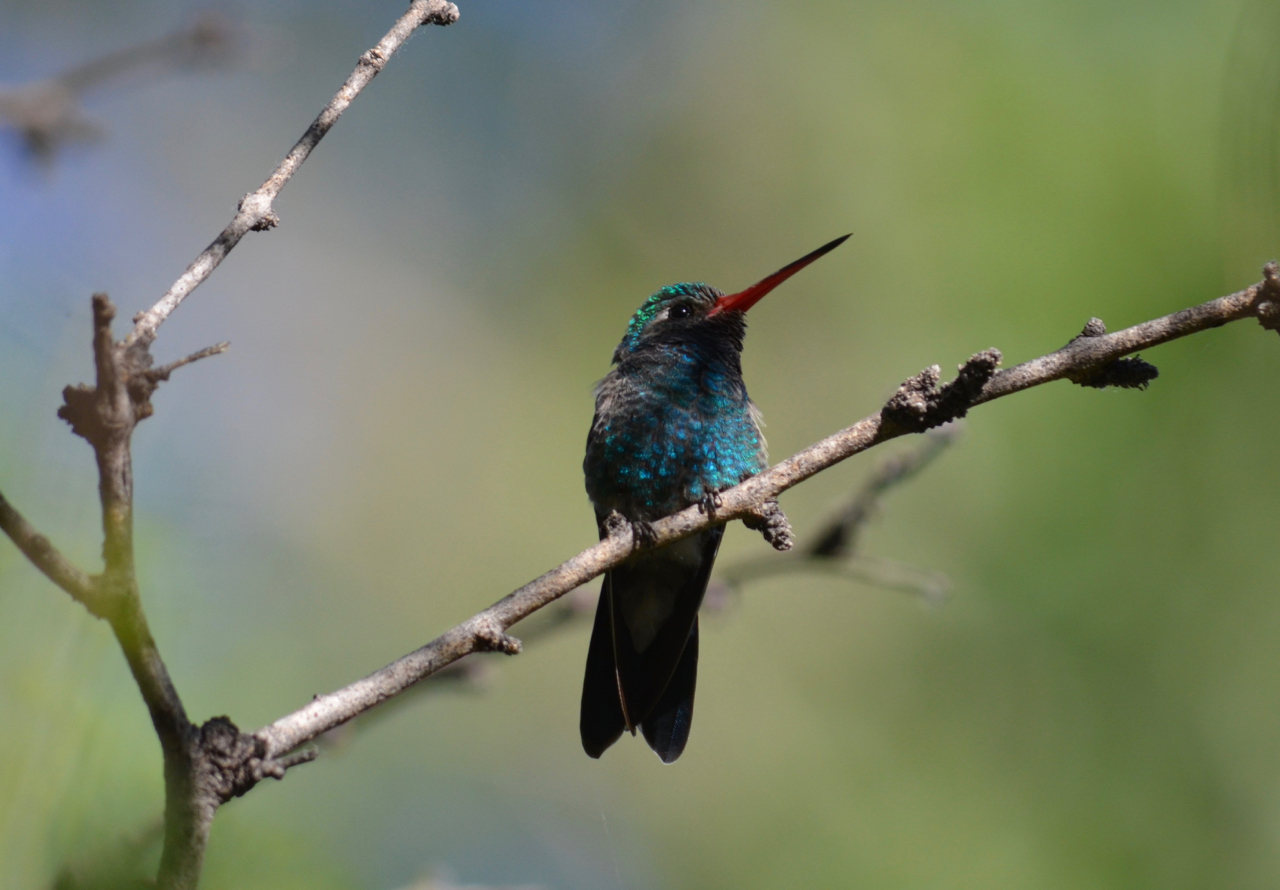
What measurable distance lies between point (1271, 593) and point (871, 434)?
18.1ft

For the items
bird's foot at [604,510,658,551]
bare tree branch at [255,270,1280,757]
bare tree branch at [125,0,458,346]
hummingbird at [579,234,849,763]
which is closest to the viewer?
bare tree branch at [125,0,458,346]

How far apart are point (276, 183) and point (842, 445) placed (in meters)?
1.28

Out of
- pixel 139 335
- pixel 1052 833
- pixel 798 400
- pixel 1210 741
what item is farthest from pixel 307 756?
pixel 798 400

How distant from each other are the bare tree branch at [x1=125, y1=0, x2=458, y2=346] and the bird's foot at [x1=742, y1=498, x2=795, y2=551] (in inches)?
52.2

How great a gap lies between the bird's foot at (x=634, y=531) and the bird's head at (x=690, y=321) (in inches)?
59.0

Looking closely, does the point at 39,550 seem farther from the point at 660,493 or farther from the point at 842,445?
the point at 660,493

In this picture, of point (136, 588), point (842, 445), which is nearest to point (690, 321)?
point (842, 445)

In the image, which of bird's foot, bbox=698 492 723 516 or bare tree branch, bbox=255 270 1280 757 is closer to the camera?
bare tree branch, bbox=255 270 1280 757

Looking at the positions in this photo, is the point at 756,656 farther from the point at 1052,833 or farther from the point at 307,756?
the point at 307,756

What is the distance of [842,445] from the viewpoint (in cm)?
229

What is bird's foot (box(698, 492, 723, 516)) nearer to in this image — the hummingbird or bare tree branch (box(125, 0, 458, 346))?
the hummingbird

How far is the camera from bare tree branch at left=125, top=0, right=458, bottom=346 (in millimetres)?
1562

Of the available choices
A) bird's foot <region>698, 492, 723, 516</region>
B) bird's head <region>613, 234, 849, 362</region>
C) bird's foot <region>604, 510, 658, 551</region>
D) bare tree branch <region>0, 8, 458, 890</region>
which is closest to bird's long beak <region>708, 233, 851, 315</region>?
bird's head <region>613, 234, 849, 362</region>

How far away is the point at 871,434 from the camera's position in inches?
89.0
